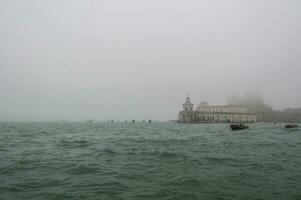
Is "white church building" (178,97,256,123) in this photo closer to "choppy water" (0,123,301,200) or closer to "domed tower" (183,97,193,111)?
"domed tower" (183,97,193,111)

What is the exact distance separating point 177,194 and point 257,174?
474cm

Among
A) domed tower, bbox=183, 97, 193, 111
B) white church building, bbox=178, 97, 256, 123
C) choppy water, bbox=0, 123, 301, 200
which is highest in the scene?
domed tower, bbox=183, 97, 193, 111

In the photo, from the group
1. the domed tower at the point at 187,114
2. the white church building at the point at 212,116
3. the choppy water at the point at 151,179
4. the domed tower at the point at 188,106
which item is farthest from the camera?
the domed tower at the point at 188,106

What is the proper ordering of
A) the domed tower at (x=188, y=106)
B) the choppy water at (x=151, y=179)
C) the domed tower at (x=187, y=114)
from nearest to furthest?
1. the choppy water at (x=151, y=179)
2. the domed tower at (x=187, y=114)
3. the domed tower at (x=188, y=106)

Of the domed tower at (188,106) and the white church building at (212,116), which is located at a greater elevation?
the domed tower at (188,106)

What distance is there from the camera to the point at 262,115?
556ft

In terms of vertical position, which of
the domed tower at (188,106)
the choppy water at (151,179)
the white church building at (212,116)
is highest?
the domed tower at (188,106)

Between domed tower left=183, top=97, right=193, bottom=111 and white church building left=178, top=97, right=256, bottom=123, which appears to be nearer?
white church building left=178, top=97, right=256, bottom=123

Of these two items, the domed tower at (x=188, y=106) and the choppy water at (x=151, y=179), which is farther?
the domed tower at (x=188, y=106)

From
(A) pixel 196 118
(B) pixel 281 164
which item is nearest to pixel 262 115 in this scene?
(A) pixel 196 118

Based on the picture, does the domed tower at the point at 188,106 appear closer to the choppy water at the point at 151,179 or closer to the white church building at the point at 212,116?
the white church building at the point at 212,116

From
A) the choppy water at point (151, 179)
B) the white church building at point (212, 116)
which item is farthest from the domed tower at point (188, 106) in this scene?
the choppy water at point (151, 179)

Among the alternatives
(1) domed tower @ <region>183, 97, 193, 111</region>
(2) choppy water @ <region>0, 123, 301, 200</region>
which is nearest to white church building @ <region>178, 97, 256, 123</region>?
(1) domed tower @ <region>183, 97, 193, 111</region>

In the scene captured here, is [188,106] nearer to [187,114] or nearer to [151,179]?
[187,114]
